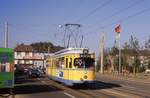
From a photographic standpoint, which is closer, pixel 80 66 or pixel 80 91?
pixel 80 91

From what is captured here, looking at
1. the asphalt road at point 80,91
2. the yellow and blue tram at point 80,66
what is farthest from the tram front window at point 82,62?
the asphalt road at point 80,91

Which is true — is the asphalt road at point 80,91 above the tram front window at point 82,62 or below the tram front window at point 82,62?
below

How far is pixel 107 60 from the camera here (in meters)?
107

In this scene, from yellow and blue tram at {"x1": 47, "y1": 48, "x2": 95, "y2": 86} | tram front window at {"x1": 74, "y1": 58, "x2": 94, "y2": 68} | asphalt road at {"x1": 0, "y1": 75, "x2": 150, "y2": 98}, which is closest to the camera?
asphalt road at {"x1": 0, "y1": 75, "x2": 150, "y2": 98}

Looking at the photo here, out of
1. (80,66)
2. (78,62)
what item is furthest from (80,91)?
(78,62)

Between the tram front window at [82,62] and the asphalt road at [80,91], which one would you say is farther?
the tram front window at [82,62]

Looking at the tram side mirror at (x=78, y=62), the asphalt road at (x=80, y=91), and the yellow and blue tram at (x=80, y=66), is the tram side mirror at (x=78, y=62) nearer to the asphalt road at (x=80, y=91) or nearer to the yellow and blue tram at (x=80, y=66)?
the yellow and blue tram at (x=80, y=66)

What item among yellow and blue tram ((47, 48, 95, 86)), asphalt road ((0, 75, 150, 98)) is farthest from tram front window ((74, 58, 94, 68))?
asphalt road ((0, 75, 150, 98))

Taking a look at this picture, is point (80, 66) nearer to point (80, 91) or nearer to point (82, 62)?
point (82, 62)

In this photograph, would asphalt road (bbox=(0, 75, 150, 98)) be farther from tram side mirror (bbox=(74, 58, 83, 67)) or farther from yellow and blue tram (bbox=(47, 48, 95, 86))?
tram side mirror (bbox=(74, 58, 83, 67))

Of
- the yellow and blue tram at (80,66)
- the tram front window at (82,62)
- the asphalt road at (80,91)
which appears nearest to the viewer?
the asphalt road at (80,91)

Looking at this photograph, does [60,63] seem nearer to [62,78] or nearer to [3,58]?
[62,78]

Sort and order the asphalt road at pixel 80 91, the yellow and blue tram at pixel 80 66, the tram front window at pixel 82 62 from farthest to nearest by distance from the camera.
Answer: the tram front window at pixel 82 62 → the yellow and blue tram at pixel 80 66 → the asphalt road at pixel 80 91

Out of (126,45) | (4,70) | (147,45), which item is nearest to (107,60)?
(126,45)
